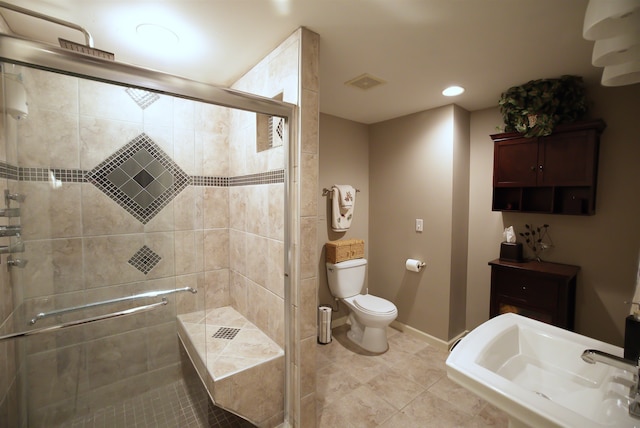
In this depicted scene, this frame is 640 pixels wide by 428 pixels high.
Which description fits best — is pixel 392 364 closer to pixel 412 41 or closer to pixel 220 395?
pixel 220 395

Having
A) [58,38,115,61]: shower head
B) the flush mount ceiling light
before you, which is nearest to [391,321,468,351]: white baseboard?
the flush mount ceiling light

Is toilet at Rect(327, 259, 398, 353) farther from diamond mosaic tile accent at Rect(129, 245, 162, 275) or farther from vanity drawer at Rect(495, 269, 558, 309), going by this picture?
diamond mosaic tile accent at Rect(129, 245, 162, 275)

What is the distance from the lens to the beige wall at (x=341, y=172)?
2928 millimetres

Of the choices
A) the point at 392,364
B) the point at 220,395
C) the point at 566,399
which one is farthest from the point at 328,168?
the point at 566,399

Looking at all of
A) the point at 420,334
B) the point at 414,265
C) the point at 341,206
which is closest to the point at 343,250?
the point at 341,206

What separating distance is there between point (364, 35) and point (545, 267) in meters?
2.18

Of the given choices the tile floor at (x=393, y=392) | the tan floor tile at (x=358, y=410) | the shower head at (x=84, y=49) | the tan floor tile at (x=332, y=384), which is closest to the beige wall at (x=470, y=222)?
the tile floor at (x=393, y=392)

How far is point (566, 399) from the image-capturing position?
981mm

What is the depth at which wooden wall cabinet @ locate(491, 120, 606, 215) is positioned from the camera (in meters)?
1.97

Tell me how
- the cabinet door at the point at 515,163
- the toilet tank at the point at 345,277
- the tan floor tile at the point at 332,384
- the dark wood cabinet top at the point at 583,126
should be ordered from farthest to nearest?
the toilet tank at the point at 345,277 < the cabinet door at the point at 515,163 < the tan floor tile at the point at 332,384 < the dark wood cabinet top at the point at 583,126

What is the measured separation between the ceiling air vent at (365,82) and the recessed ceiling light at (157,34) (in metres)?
1.21

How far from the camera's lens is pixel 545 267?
7.08 feet

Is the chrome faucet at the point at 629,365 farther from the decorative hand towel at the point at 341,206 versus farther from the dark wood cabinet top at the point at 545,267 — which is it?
the decorative hand towel at the point at 341,206

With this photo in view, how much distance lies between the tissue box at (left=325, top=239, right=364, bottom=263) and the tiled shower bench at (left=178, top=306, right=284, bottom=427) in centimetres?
119
